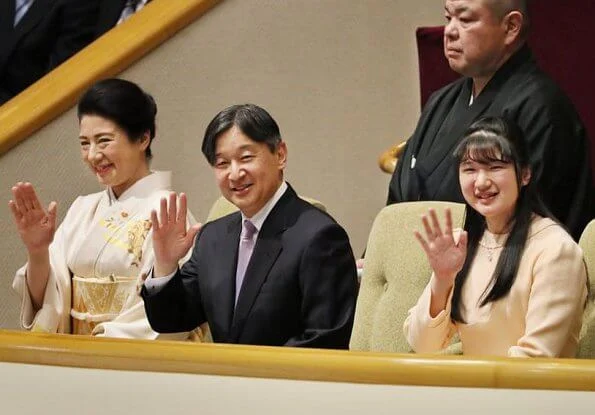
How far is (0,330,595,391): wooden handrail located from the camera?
179 cm

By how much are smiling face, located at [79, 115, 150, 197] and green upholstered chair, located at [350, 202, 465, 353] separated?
53cm

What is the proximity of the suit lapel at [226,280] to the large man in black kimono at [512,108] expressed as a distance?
45cm

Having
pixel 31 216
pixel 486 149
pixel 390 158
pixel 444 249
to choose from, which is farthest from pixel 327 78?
pixel 444 249

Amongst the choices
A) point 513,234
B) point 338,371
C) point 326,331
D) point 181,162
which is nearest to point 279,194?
point 326,331

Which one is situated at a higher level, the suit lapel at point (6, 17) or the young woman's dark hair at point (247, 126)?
the suit lapel at point (6, 17)

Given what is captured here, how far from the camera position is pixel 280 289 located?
2355 mm

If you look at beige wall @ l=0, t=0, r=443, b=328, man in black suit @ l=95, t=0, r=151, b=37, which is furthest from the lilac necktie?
man in black suit @ l=95, t=0, r=151, b=37

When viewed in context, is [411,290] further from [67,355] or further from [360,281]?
[67,355]

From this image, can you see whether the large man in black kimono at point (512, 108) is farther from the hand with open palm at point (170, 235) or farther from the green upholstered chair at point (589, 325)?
the hand with open palm at point (170, 235)

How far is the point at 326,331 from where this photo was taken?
7.55 feet

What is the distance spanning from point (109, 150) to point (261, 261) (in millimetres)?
478

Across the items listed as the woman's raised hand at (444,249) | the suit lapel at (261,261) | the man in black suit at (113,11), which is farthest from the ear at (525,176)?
the man in black suit at (113,11)

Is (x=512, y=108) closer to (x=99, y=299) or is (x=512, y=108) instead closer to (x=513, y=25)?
(x=513, y=25)

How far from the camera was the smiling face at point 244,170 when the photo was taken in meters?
2.40
